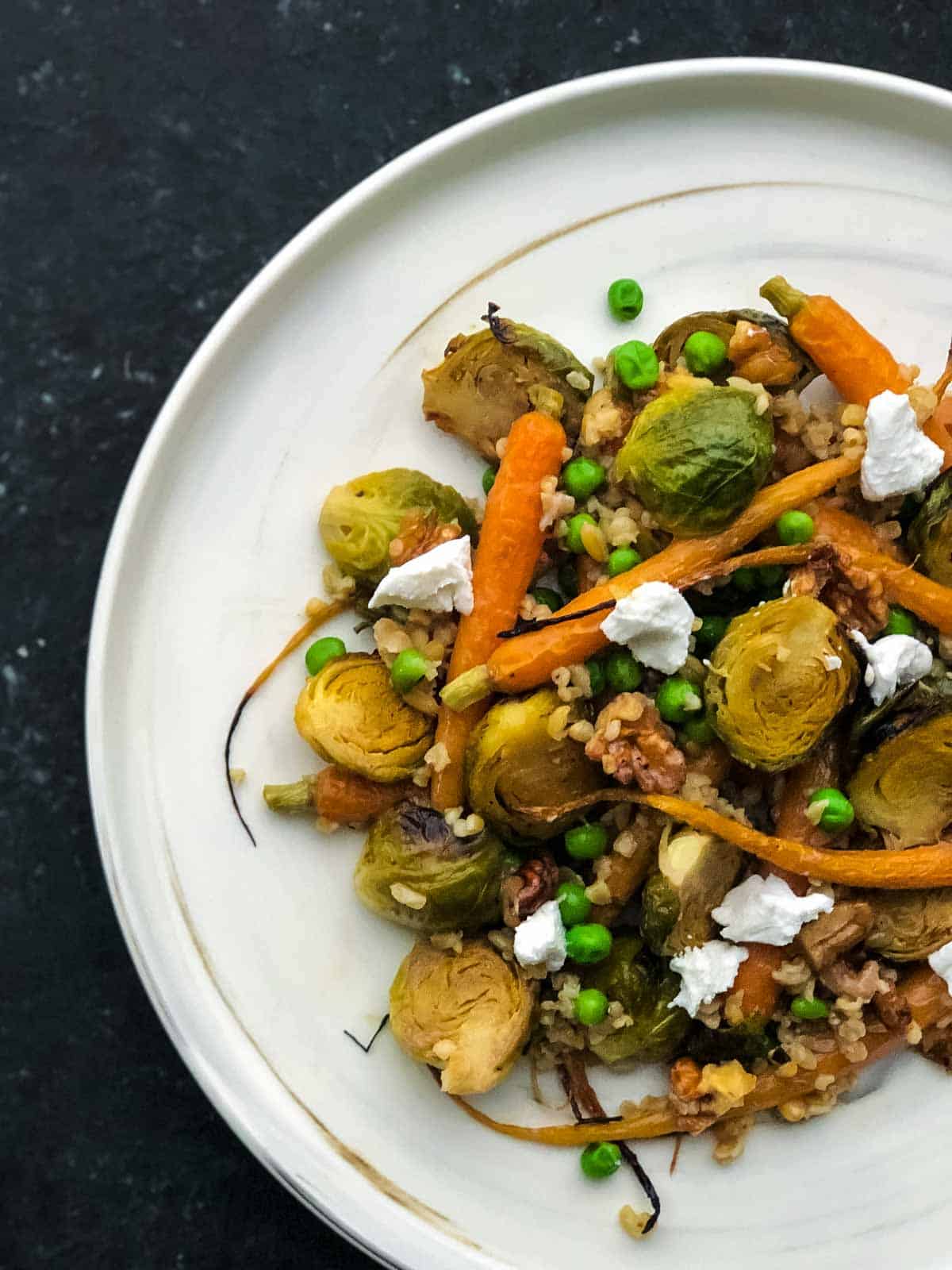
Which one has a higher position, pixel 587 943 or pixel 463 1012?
pixel 587 943

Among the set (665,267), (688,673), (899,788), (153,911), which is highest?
(665,267)

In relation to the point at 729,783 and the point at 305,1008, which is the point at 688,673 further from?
the point at 305,1008

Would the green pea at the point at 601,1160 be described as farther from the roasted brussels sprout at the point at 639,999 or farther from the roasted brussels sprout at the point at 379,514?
the roasted brussels sprout at the point at 379,514

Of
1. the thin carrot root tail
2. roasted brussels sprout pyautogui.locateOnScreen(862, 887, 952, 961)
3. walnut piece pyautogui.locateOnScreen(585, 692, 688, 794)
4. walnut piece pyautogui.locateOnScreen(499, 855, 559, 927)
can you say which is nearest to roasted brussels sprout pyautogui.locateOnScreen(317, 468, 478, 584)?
the thin carrot root tail

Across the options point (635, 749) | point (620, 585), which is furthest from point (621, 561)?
point (635, 749)

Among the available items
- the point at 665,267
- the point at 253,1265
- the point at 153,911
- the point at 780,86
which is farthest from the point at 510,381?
the point at 253,1265

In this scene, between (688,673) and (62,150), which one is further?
(62,150)

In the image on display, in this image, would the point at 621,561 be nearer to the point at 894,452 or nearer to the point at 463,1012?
the point at 894,452
